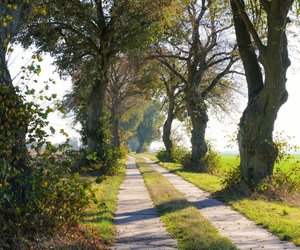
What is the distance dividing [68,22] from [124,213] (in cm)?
1190

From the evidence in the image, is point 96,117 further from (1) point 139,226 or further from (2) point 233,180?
(1) point 139,226

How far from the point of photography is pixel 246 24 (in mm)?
14672

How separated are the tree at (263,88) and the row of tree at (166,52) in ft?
0.10

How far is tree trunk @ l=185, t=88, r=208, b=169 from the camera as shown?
28312 mm

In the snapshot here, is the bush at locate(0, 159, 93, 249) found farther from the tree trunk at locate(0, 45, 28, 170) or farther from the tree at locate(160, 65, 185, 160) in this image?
the tree at locate(160, 65, 185, 160)

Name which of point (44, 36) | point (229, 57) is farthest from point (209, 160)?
point (44, 36)

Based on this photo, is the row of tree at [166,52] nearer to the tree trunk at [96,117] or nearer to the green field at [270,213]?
the tree trunk at [96,117]

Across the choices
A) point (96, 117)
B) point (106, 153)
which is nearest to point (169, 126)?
point (96, 117)

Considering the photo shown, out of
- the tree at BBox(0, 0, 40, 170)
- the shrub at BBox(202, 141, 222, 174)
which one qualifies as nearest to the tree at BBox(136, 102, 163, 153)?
the shrub at BBox(202, 141, 222, 174)

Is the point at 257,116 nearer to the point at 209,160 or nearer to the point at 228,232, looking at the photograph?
the point at 228,232

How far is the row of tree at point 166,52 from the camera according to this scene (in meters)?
13.4

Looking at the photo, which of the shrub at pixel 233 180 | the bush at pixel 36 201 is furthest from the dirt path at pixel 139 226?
the shrub at pixel 233 180

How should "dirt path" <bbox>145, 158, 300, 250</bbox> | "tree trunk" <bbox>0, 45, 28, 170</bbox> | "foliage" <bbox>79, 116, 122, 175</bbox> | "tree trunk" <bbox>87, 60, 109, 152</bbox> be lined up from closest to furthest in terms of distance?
1. "tree trunk" <bbox>0, 45, 28, 170</bbox>
2. "dirt path" <bbox>145, 158, 300, 250</bbox>
3. "foliage" <bbox>79, 116, 122, 175</bbox>
4. "tree trunk" <bbox>87, 60, 109, 152</bbox>

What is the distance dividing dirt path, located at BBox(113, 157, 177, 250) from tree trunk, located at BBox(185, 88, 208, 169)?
15018mm
